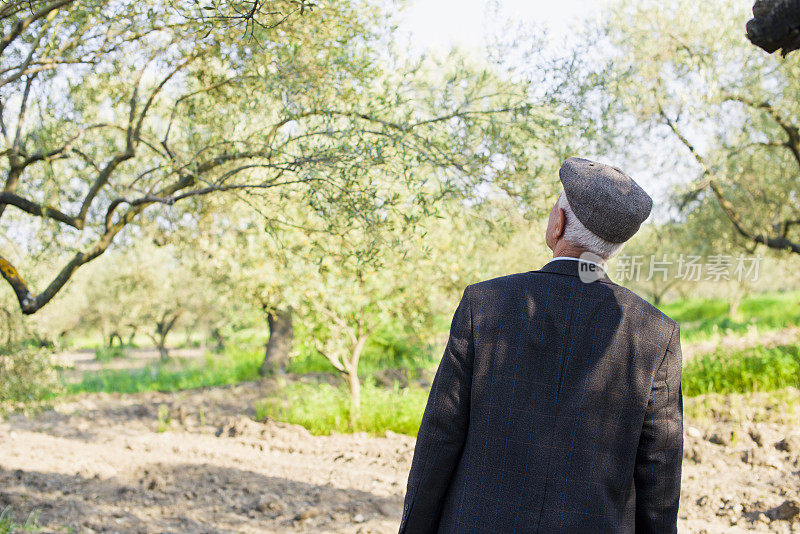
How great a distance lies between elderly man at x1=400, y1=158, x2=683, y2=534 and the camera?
1729 millimetres

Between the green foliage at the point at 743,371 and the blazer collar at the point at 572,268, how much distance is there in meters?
7.90

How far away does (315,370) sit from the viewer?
14016mm

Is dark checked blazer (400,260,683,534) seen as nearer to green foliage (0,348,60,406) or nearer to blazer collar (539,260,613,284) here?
blazer collar (539,260,613,284)

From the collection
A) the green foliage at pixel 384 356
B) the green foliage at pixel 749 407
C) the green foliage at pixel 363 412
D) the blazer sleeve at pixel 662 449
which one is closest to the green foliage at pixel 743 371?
the green foliage at pixel 749 407

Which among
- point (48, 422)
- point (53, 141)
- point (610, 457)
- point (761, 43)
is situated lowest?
point (48, 422)

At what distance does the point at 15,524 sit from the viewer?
4.57m

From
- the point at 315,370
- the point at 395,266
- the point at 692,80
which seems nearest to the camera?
the point at 395,266

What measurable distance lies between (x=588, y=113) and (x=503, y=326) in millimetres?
3685

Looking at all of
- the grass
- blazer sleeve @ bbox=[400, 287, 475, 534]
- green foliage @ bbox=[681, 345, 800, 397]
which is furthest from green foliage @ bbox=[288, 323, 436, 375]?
blazer sleeve @ bbox=[400, 287, 475, 534]

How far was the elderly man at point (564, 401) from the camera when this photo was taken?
Result: 173 cm

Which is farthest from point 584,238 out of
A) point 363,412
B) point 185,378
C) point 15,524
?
point 185,378

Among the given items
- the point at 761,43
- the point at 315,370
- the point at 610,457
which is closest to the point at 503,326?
the point at 610,457

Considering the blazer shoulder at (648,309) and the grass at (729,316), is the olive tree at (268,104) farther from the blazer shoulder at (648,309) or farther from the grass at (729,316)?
the grass at (729,316)

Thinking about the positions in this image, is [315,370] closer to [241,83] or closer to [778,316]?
[241,83]
